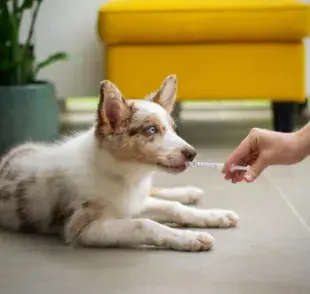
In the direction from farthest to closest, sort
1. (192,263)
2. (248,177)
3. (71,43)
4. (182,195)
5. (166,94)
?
(71,43) < (182,195) < (166,94) < (192,263) < (248,177)

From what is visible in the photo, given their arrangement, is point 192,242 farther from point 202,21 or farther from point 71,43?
point 71,43

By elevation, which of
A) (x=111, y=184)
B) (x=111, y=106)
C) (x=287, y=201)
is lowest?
(x=287, y=201)

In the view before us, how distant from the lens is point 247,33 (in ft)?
9.96

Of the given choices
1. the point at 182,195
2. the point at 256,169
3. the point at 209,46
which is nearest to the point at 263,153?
the point at 256,169

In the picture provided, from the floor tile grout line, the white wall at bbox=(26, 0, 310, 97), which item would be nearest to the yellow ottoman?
the white wall at bbox=(26, 0, 310, 97)

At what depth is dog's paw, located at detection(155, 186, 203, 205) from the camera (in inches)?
85.7

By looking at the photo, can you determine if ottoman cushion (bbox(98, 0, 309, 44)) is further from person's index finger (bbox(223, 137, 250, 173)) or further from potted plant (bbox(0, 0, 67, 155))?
person's index finger (bbox(223, 137, 250, 173))

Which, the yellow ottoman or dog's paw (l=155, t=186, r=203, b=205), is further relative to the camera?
the yellow ottoman

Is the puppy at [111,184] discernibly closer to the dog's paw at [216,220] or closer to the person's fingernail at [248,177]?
the dog's paw at [216,220]

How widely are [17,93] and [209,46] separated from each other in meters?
0.87

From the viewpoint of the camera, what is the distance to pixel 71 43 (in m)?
3.59

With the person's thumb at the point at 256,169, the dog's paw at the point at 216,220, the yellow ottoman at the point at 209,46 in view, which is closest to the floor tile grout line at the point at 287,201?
the dog's paw at the point at 216,220

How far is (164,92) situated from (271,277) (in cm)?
61

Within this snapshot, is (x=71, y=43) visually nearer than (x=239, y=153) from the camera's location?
No
